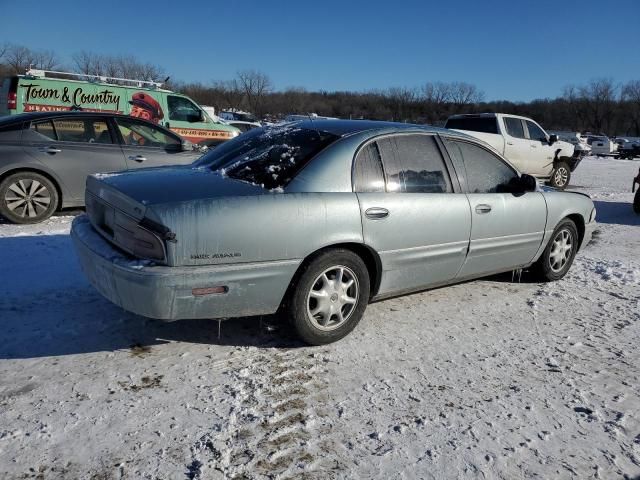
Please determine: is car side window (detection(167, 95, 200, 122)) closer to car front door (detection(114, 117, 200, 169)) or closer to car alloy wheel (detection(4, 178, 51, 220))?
car front door (detection(114, 117, 200, 169))

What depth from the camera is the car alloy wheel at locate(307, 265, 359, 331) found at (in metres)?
3.36

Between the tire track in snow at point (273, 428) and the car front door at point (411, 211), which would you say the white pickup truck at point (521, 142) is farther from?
the tire track in snow at point (273, 428)

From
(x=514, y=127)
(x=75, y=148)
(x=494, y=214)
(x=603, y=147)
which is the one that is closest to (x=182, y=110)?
(x=75, y=148)

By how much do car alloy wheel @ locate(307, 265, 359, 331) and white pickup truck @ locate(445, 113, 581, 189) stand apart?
914cm

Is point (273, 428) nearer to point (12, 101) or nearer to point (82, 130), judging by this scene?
point (82, 130)

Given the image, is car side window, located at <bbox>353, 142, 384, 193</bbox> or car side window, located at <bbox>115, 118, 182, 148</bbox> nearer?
car side window, located at <bbox>353, 142, 384, 193</bbox>

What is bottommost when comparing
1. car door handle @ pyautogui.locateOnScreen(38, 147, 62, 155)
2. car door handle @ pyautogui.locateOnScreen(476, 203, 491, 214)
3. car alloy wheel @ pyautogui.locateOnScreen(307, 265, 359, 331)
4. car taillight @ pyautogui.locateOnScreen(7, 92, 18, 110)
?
car alloy wheel @ pyautogui.locateOnScreen(307, 265, 359, 331)

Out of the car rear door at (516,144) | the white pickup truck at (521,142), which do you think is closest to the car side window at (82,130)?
the white pickup truck at (521,142)

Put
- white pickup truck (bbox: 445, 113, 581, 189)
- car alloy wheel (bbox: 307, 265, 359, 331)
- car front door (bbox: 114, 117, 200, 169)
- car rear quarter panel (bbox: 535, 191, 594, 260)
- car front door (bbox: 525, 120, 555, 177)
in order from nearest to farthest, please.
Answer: car alloy wheel (bbox: 307, 265, 359, 331) → car rear quarter panel (bbox: 535, 191, 594, 260) → car front door (bbox: 114, 117, 200, 169) → white pickup truck (bbox: 445, 113, 581, 189) → car front door (bbox: 525, 120, 555, 177)

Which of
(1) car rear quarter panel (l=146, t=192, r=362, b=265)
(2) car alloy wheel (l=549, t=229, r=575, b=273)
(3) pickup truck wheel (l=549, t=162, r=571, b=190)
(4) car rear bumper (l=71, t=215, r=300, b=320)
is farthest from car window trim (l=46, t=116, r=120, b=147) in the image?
(3) pickup truck wheel (l=549, t=162, r=571, b=190)

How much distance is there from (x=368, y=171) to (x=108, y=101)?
10.0 meters

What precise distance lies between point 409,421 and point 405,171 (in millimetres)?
1860

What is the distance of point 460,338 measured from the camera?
3750 millimetres

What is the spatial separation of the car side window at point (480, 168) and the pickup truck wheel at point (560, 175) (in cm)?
1000
